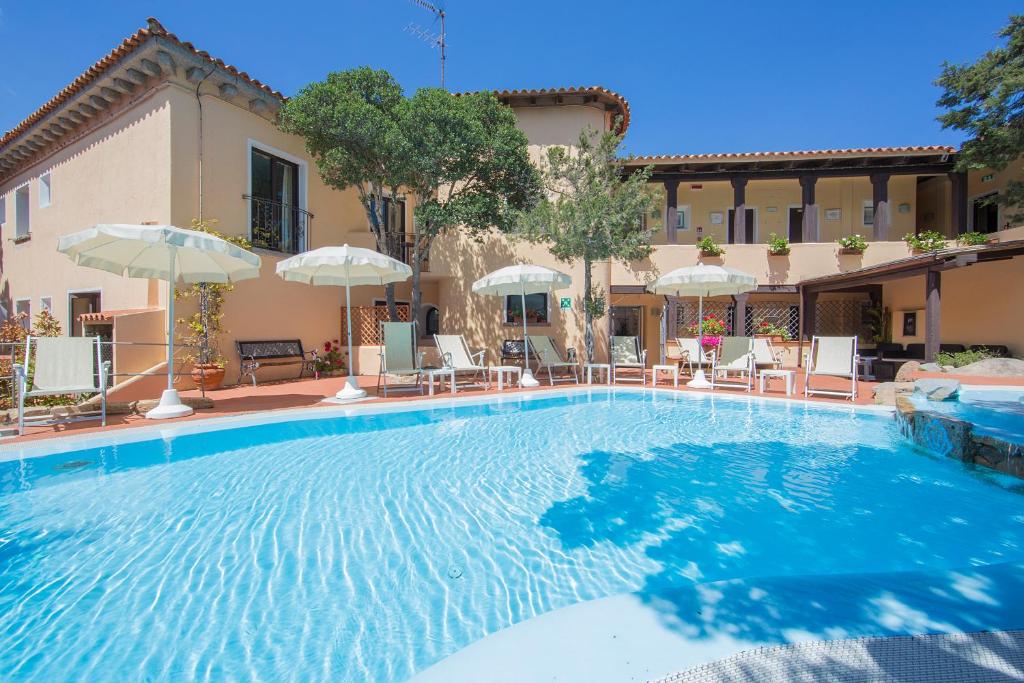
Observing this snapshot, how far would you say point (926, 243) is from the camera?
12836mm

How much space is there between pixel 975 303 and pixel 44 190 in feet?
84.7

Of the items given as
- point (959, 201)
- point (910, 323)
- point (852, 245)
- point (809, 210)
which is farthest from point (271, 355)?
point (959, 201)

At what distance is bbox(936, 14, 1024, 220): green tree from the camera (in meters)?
11.9

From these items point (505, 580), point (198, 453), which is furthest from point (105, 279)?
point (505, 580)

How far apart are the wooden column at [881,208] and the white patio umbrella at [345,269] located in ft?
45.0

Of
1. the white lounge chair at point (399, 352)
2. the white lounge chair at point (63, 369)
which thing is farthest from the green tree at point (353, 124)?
the white lounge chair at point (63, 369)

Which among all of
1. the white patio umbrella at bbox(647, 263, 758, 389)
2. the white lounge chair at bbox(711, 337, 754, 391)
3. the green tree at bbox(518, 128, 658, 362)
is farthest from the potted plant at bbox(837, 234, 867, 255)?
the green tree at bbox(518, 128, 658, 362)

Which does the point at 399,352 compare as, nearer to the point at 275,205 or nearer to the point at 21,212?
the point at 275,205

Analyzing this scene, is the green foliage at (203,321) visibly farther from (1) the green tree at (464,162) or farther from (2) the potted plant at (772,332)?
(2) the potted plant at (772,332)

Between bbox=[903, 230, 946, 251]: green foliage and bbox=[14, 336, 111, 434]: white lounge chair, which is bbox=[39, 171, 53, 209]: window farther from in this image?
bbox=[903, 230, 946, 251]: green foliage

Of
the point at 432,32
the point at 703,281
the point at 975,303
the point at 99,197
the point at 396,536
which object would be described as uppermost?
the point at 432,32

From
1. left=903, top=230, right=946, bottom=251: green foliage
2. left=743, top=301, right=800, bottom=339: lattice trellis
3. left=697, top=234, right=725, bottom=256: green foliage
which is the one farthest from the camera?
left=743, top=301, right=800, bottom=339: lattice trellis

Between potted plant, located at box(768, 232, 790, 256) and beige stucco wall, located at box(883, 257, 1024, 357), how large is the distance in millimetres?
3279

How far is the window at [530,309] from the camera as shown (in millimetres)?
13812
